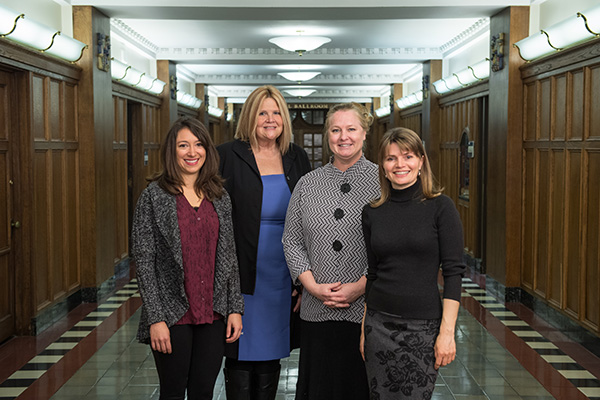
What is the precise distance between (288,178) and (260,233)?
1.00 feet

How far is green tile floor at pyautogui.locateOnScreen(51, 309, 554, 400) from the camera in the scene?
471 centimetres

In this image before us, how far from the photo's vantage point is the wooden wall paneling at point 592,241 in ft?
18.7

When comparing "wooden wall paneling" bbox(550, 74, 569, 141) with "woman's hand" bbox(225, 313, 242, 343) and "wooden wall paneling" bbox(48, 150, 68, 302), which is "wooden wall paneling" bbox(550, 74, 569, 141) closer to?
"woman's hand" bbox(225, 313, 242, 343)

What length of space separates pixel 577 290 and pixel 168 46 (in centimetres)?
843

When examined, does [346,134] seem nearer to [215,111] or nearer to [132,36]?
[132,36]

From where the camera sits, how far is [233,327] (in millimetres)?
3055

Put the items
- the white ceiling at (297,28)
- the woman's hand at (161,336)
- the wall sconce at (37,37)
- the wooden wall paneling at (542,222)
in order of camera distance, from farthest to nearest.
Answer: the white ceiling at (297,28) → the wooden wall paneling at (542,222) → the wall sconce at (37,37) → the woman's hand at (161,336)

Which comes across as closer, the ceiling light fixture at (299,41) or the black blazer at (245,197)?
the black blazer at (245,197)

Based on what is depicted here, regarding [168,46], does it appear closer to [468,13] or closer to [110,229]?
[110,229]

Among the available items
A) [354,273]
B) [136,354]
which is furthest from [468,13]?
[354,273]

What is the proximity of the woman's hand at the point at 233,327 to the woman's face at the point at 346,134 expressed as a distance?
0.83 meters

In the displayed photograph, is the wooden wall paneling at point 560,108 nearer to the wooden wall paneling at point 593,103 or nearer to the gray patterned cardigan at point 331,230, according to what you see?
the wooden wall paneling at point 593,103

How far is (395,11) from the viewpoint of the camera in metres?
7.81

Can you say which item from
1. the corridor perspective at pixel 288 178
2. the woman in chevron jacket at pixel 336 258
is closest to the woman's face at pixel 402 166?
the woman in chevron jacket at pixel 336 258
